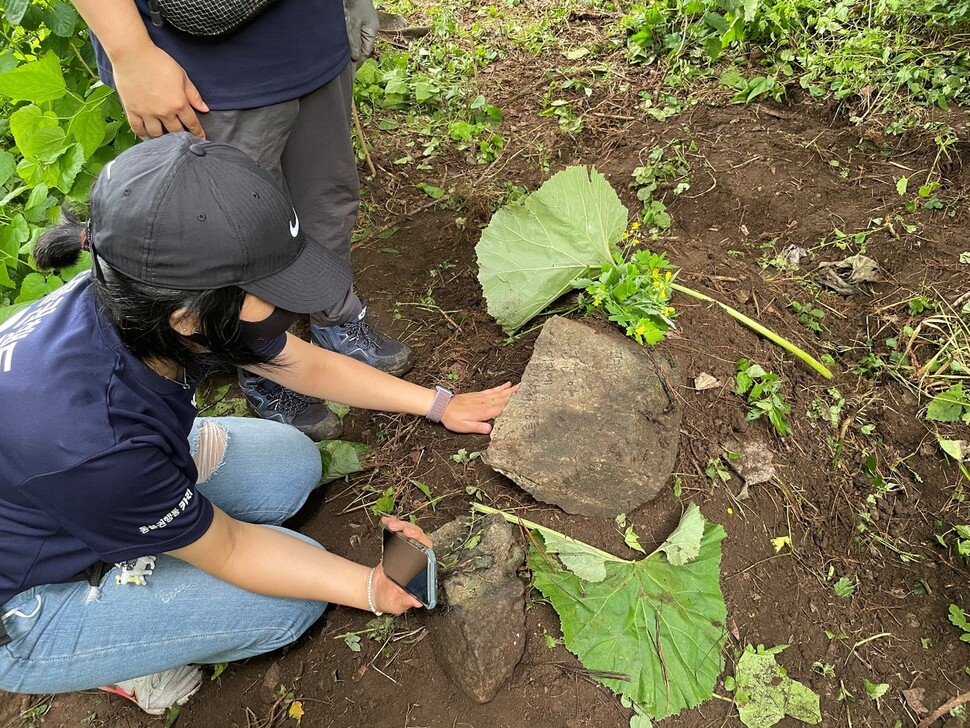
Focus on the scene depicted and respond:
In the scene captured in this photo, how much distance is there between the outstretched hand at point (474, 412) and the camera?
2.27 meters

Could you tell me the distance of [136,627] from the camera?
5.59 feet

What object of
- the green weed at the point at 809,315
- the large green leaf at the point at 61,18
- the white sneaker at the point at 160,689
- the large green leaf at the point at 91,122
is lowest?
the white sneaker at the point at 160,689

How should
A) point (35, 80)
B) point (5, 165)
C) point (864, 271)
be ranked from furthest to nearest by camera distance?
point (864, 271)
point (5, 165)
point (35, 80)

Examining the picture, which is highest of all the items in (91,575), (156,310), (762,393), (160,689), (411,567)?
(156,310)

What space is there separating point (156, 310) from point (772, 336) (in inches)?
78.7

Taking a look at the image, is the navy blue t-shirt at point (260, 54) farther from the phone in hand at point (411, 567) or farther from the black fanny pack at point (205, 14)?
Result: the phone in hand at point (411, 567)

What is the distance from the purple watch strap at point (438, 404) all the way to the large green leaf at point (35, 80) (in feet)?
5.52

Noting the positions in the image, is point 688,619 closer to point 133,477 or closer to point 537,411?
point 537,411

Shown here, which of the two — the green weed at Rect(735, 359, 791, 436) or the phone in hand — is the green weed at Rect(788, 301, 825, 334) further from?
the phone in hand

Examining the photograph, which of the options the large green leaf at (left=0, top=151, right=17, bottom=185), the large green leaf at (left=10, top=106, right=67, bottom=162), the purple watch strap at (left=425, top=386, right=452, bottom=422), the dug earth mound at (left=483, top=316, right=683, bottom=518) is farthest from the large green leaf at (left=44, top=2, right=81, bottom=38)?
the dug earth mound at (left=483, top=316, right=683, bottom=518)

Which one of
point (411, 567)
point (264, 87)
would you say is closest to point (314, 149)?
point (264, 87)

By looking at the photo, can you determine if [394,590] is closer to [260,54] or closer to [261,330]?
[261,330]

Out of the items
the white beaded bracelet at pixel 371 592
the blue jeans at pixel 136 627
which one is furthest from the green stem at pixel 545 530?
the blue jeans at pixel 136 627

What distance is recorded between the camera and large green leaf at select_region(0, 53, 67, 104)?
7.07 ft
